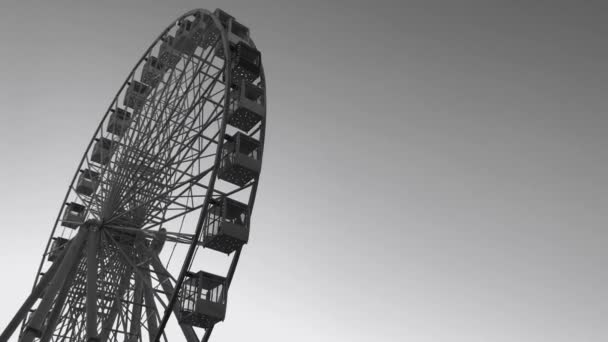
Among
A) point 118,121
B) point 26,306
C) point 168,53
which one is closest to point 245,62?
point 168,53

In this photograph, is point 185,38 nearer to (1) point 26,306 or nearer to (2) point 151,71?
(2) point 151,71

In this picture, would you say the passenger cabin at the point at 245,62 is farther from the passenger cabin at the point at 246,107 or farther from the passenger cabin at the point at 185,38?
the passenger cabin at the point at 185,38

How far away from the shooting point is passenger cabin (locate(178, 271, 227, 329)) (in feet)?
44.0

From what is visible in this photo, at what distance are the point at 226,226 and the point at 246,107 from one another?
3.66 metres

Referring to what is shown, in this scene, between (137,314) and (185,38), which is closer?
(137,314)

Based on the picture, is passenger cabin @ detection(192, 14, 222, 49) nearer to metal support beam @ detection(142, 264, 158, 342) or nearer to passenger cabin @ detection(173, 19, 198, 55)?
passenger cabin @ detection(173, 19, 198, 55)

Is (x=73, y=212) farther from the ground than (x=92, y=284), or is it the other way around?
(x=73, y=212)

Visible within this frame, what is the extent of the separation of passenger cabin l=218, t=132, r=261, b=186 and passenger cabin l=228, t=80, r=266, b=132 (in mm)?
578

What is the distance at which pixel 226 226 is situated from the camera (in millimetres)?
14000

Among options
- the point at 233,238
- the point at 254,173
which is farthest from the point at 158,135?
the point at 233,238

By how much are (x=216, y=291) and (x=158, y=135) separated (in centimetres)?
567

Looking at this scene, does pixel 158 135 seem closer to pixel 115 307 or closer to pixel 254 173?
pixel 254 173

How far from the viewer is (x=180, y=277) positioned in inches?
486

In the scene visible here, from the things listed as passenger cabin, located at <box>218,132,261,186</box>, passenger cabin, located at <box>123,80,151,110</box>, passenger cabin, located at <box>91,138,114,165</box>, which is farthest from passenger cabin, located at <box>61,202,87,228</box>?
passenger cabin, located at <box>218,132,261,186</box>
